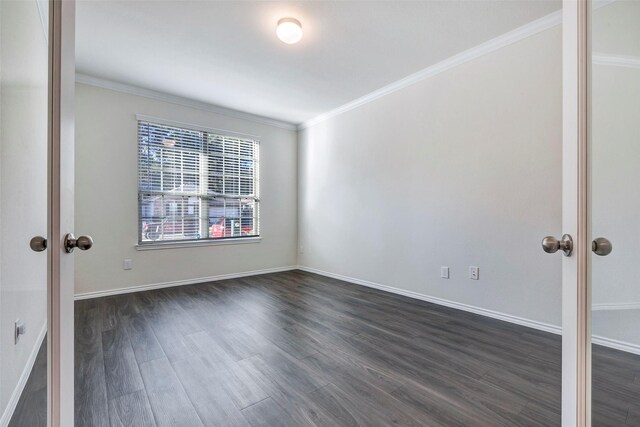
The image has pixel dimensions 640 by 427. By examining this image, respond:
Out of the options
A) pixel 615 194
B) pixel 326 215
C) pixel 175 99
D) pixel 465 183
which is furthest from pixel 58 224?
pixel 326 215

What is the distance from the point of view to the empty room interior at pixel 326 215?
103 centimetres

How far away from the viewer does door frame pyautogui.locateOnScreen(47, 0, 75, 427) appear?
79 cm

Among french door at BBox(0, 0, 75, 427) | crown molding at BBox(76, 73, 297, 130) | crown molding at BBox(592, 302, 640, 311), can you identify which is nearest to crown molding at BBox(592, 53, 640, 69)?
crown molding at BBox(592, 302, 640, 311)

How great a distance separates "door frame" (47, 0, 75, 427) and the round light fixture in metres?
1.80

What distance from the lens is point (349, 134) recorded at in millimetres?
4195

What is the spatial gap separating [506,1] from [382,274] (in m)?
2.88

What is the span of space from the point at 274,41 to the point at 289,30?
358 mm

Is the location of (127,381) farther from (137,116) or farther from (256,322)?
(137,116)

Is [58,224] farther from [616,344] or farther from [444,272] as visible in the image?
[444,272]

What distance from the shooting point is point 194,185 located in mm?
4105

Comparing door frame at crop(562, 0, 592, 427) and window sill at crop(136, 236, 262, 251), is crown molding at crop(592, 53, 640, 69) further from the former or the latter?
window sill at crop(136, 236, 262, 251)

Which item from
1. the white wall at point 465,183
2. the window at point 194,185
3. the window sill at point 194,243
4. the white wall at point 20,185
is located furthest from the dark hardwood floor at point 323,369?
the window at point 194,185

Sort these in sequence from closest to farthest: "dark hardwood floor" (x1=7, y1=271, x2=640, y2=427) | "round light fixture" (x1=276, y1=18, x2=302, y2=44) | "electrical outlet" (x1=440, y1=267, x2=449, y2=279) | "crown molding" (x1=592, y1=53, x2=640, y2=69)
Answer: "crown molding" (x1=592, y1=53, x2=640, y2=69), "dark hardwood floor" (x1=7, y1=271, x2=640, y2=427), "round light fixture" (x1=276, y1=18, x2=302, y2=44), "electrical outlet" (x1=440, y1=267, x2=449, y2=279)

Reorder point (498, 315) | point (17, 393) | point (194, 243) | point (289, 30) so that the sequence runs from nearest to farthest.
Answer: point (17, 393), point (289, 30), point (498, 315), point (194, 243)
